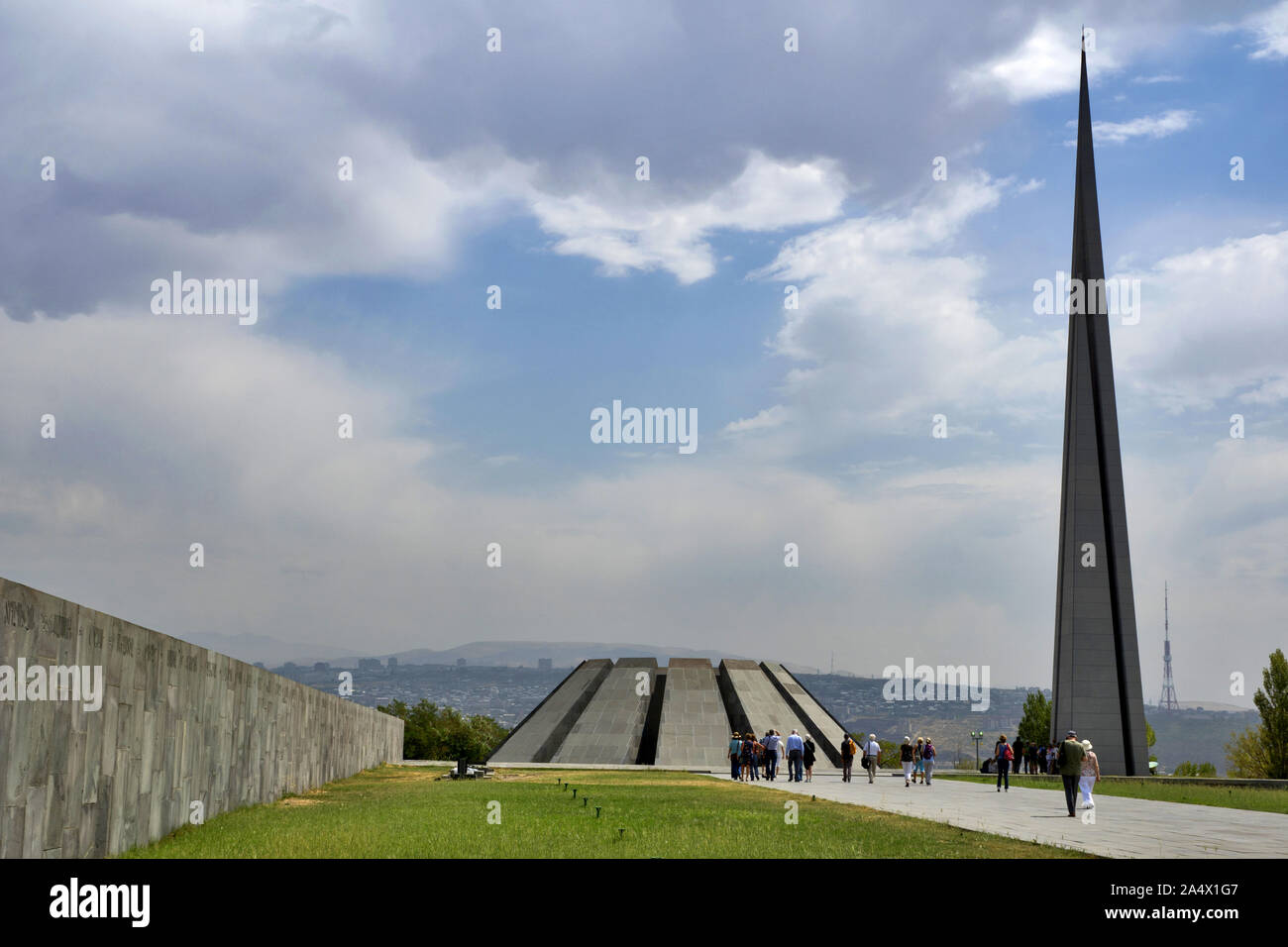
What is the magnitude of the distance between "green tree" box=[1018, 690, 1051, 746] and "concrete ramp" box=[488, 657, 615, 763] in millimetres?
36669

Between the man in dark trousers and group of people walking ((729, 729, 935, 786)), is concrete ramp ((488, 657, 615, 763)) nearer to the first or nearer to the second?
group of people walking ((729, 729, 935, 786))

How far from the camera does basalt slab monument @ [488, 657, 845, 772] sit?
146ft

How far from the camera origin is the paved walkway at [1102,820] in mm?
12969

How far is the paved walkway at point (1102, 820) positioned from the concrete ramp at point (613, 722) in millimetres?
17919

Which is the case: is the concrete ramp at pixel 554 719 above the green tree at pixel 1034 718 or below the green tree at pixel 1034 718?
above

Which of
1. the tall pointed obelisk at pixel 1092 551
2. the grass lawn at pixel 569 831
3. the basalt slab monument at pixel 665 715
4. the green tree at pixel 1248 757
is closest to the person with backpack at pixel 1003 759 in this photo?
the grass lawn at pixel 569 831

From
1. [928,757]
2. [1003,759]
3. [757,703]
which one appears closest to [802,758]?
[928,757]

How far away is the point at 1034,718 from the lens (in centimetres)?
7706

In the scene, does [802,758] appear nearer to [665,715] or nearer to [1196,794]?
[1196,794]

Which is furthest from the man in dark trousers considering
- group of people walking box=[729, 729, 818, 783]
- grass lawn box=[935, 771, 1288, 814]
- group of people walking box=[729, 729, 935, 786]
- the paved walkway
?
group of people walking box=[729, 729, 818, 783]

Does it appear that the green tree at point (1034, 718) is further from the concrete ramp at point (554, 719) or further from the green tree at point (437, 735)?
the green tree at point (437, 735)
